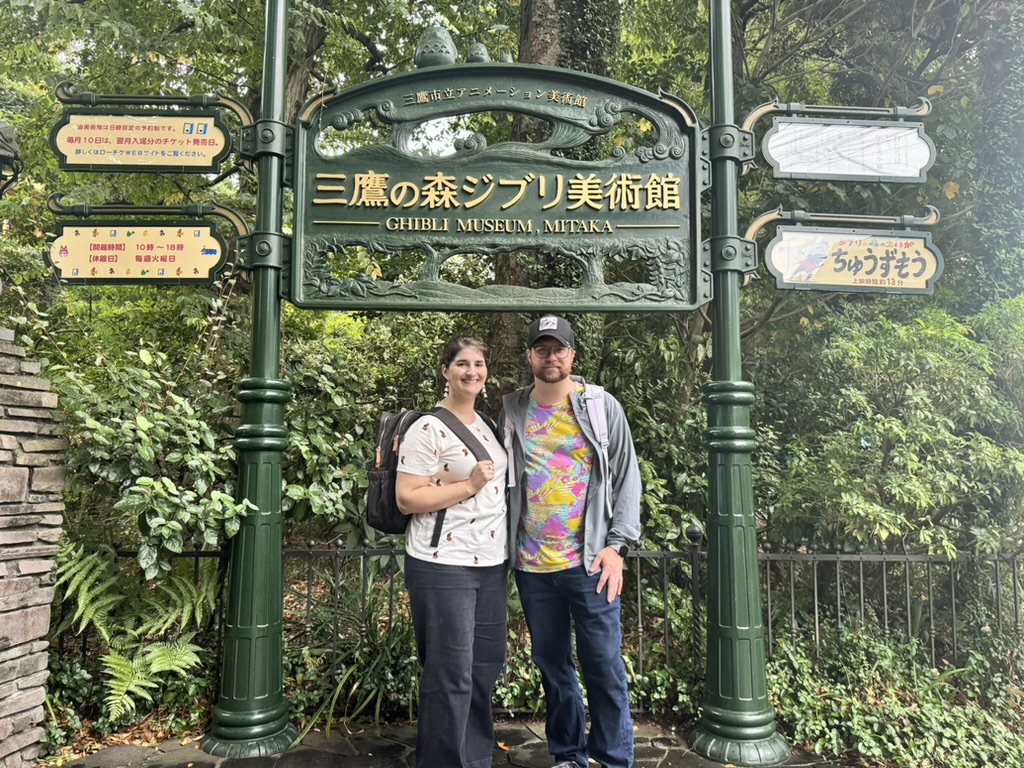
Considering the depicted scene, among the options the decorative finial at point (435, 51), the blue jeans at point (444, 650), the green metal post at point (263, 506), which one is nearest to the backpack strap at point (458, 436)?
the blue jeans at point (444, 650)

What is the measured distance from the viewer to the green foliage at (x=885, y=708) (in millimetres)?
3574

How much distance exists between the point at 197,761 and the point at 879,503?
14.0ft

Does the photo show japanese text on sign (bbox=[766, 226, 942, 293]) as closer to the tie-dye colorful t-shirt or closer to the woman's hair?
the tie-dye colorful t-shirt

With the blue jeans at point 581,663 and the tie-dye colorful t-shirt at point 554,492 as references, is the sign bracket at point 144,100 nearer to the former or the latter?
the tie-dye colorful t-shirt at point 554,492

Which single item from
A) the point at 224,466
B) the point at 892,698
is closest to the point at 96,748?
the point at 224,466

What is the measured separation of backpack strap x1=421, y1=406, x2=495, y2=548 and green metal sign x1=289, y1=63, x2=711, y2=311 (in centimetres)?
103

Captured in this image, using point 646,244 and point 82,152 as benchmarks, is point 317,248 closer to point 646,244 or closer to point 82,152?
point 82,152

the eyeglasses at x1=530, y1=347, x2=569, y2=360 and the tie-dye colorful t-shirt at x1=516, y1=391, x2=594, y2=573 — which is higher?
the eyeglasses at x1=530, y1=347, x2=569, y2=360

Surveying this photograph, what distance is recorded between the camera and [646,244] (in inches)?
150

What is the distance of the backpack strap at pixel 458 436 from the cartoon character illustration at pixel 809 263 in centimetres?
221

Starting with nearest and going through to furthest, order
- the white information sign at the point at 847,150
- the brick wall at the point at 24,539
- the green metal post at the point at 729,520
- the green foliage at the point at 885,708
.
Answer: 1. the brick wall at the point at 24,539
2. the green metal post at the point at 729,520
3. the green foliage at the point at 885,708
4. the white information sign at the point at 847,150

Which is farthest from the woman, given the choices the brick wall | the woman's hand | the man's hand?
the brick wall

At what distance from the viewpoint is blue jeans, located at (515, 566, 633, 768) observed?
2.88 m

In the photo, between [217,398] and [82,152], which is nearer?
[82,152]
